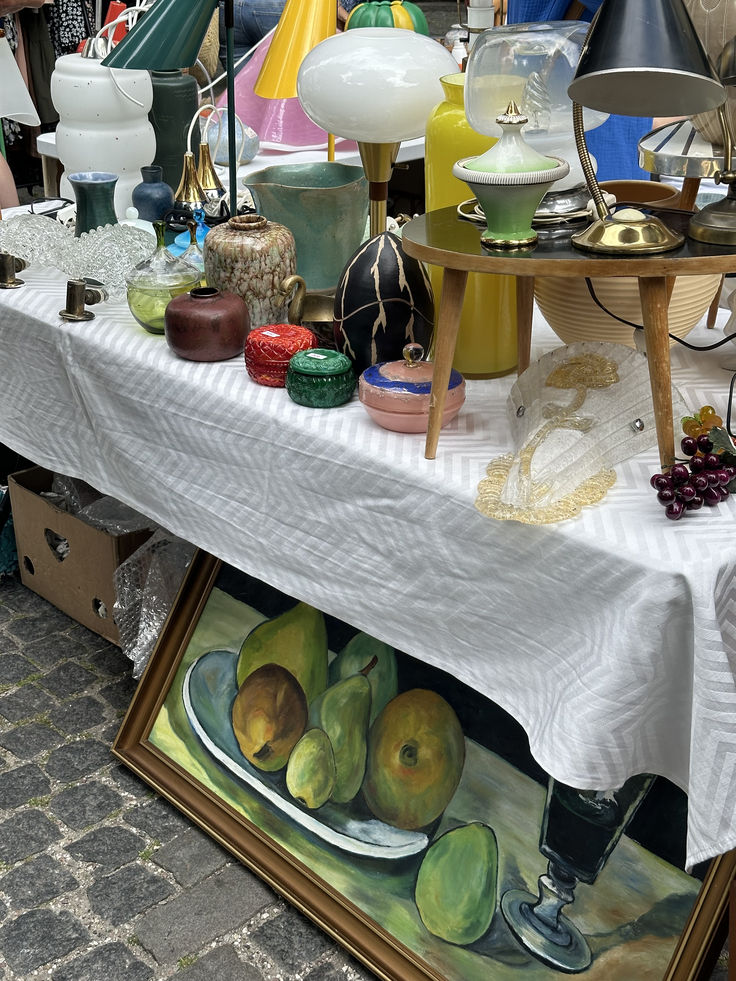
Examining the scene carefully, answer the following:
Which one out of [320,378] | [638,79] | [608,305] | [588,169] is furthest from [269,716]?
[638,79]

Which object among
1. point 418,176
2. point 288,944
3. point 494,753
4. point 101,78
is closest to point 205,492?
point 494,753

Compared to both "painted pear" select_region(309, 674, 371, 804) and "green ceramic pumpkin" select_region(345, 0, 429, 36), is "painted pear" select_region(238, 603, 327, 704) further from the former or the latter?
"green ceramic pumpkin" select_region(345, 0, 429, 36)

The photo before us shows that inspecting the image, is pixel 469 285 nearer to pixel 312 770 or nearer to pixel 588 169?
pixel 588 169

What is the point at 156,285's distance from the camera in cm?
154

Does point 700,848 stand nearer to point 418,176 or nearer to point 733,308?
point 733,308

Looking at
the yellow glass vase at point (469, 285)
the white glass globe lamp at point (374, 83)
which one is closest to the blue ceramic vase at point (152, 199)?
the white glass globe lamp at point (374, 83)

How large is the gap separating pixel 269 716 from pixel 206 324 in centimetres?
58

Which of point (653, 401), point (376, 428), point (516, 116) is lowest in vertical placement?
point (376, 428)

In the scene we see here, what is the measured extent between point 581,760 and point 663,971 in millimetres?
324

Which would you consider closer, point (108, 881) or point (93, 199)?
point (108, 881)

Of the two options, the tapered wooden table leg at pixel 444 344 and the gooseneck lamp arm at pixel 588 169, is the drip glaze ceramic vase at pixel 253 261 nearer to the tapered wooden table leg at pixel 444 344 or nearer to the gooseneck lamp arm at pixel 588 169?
the tapered wooden table leg at pixel 444 344

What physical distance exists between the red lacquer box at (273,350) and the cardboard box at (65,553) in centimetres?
62

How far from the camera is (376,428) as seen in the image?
4.25 feet

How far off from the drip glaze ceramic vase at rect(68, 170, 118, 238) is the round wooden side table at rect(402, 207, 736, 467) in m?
0.81
